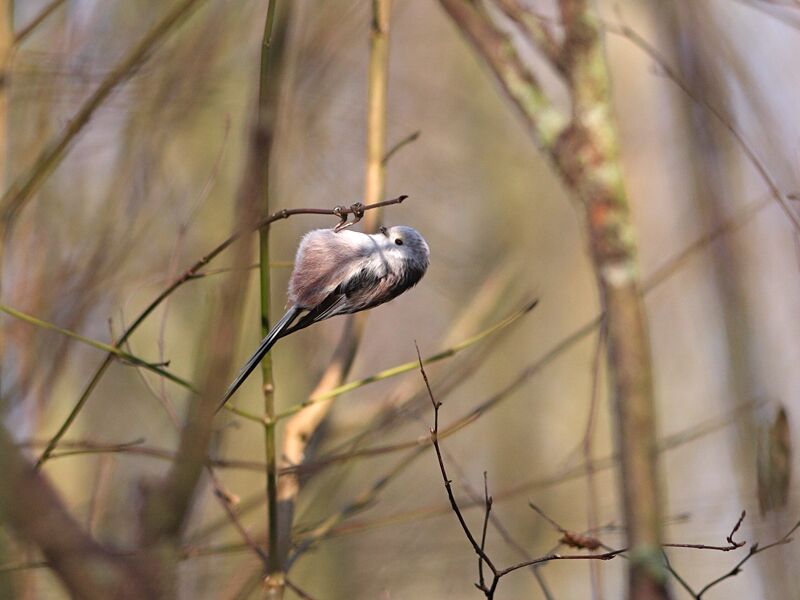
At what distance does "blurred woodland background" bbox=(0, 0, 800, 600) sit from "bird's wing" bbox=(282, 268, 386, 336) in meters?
0.23

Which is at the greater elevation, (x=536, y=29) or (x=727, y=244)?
(x=727, y=244)

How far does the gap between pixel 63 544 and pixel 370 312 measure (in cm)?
205

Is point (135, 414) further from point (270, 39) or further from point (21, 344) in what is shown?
point (270, 39)

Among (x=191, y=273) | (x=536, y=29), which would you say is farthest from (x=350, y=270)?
(x=536, y=29)

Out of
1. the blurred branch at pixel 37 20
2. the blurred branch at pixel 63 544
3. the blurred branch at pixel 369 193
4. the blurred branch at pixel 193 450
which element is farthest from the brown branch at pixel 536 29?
the blurred branch at pixel 63 544

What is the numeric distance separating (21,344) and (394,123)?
3.21 meters

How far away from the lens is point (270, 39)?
1660mm

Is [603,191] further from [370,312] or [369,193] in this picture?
[370,312]

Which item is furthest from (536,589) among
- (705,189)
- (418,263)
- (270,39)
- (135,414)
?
(270,39)

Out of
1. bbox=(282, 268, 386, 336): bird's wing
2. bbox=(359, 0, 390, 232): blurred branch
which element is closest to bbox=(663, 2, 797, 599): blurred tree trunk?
bbox=(359, 0, 390, 232): blurred branch

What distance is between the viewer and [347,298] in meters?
2.71

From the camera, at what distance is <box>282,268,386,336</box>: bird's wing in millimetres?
2658

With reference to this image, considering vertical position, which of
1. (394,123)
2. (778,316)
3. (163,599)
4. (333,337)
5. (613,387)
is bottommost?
(163,599)

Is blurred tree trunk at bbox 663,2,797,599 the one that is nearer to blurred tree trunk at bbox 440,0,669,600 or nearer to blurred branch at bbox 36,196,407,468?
blurred tree trunk at bbox 440,0,669,600
